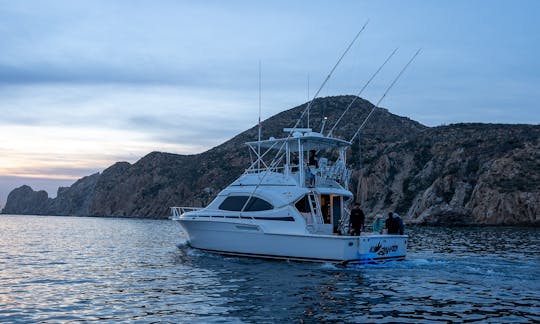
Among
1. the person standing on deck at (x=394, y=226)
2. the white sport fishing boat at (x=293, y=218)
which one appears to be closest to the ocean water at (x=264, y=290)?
the white sport fishing boat at (x=293, y=218)

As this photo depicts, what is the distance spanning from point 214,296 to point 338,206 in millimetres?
10731

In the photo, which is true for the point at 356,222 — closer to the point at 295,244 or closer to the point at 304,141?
the point at 295,244

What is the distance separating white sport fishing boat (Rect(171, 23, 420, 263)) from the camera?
2116 centimetres

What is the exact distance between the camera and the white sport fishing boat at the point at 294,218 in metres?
21.2

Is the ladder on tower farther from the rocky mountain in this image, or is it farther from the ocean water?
the rocky mountain

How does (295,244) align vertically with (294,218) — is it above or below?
below

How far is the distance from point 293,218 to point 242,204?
2.89 m

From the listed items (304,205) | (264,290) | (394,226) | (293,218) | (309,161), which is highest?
(309,161)

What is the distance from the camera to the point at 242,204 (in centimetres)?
2375

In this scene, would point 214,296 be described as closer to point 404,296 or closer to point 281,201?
point 404,296

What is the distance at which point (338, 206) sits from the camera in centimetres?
2430

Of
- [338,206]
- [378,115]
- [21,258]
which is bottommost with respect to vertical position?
[21,258]

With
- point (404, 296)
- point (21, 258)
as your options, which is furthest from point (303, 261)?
point (21, 258)

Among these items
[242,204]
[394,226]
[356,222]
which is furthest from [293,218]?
[394,226]
